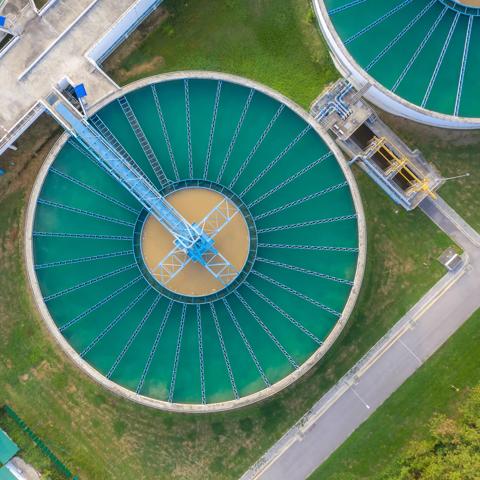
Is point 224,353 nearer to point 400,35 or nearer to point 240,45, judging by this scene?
point 240,45

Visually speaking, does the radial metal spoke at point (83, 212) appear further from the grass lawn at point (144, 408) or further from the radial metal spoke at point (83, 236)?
the grass lawn at point (144, 408)

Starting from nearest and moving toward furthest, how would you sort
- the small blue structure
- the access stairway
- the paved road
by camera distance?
the access stairway < the small blue structure < the paved road

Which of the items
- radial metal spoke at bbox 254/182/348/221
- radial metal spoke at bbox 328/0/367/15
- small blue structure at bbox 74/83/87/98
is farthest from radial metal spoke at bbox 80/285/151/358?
radial metal spoke at bbox 328/0/367/15

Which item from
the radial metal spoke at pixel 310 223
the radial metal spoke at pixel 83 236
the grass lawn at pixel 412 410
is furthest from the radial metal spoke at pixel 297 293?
the grass lawn at pixel 412 410

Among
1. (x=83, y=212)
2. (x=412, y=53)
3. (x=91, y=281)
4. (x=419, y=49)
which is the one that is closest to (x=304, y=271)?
(x=91, y=281)

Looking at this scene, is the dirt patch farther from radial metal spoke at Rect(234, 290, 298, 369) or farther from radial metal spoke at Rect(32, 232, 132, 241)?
radial metal spoke at Rect(234, 290, 298, 369)

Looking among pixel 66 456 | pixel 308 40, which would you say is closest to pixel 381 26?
pixel 308 40

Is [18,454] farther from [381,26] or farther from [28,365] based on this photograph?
[381,26]
